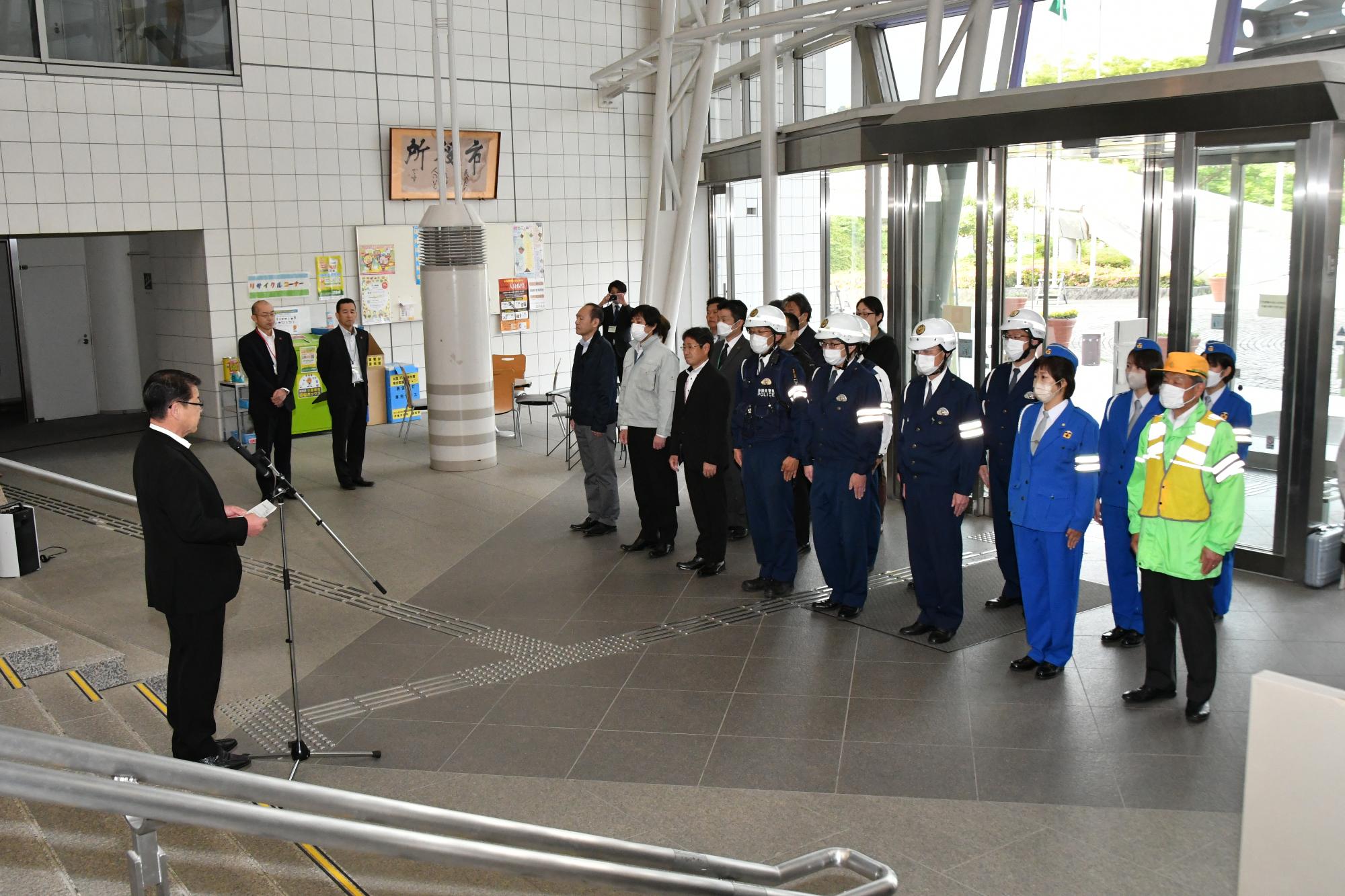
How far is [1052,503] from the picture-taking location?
19.0ft

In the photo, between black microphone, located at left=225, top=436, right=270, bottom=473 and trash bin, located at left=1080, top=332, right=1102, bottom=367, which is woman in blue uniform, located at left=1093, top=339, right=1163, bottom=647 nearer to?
trash bin, located at left=1080, top=332, right=1102, bottom=367

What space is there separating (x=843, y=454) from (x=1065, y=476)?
54.9 inches

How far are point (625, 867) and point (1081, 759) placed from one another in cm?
309

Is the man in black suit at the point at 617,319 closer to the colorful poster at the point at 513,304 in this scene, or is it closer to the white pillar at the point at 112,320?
the colorful poster at the point at 513,304

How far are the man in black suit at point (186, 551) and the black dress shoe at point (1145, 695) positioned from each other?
410 centimetres

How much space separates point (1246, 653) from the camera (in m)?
6.14

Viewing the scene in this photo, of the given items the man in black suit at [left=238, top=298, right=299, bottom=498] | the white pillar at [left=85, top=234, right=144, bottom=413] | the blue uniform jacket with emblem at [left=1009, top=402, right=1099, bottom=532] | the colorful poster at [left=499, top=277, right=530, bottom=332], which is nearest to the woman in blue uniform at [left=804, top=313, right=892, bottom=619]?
the blue uniform jacket with emblem at [left=1009, top=402, right=1099, bottom=532]

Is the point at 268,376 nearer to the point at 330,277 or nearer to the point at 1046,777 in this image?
the point at 330,277

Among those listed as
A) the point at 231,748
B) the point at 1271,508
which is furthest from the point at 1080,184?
the point at 231,748

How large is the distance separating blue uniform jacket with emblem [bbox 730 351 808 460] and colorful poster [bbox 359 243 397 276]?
7.33m

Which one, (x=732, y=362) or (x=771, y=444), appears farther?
(x=732, y=362)

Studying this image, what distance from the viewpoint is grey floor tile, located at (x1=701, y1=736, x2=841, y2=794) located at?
16.1 feet

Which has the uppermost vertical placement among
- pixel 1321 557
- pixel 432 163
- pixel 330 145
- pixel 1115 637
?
pixel 330 145

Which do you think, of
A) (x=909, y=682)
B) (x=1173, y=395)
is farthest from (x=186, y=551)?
(x=1173, y=395)
